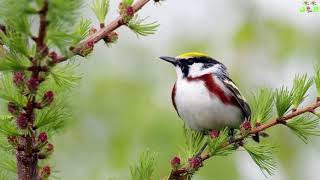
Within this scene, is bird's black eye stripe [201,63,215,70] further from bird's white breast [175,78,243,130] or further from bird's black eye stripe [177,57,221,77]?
bird's white breast [175,78,243,130]

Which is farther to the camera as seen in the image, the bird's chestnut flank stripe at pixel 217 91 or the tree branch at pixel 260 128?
the bird's chestnut flank stripe at pixel 217 91

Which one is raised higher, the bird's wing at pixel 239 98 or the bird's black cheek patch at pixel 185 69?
the bird's black cheek patch at pixel 185 69

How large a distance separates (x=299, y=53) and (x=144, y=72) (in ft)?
4.30

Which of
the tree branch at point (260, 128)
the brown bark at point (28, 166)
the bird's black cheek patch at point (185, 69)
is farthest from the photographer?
the bird's black cheek patch at point (185, 69)

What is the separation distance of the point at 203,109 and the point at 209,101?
5cm

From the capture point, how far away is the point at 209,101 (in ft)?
11.9

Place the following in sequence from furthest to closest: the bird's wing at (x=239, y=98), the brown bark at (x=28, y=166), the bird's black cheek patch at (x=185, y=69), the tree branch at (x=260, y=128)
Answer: the bird's black cheek patch at (x=185, y=69) → the bird's wing at (x=239, y=98) → the tree branch at (x=260, y=128) → the brown bark at (x=28, y=166)

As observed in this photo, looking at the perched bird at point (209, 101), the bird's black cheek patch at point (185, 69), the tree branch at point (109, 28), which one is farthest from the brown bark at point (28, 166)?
the bird's black cheek patch at point (185, 69)

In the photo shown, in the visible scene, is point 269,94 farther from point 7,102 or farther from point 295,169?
point 295,169

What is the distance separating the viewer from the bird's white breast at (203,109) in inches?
141

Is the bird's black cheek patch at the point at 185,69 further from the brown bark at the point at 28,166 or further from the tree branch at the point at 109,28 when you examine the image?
the brown bark at the point at 28,166

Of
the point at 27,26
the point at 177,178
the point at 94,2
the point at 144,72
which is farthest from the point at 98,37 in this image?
the point at 144,72

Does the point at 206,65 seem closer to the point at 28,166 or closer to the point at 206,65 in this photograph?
the point at 206,65

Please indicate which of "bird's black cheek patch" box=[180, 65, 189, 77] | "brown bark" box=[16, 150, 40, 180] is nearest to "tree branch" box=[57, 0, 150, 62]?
"brown bark" box=[16, 150, 40, 180]
